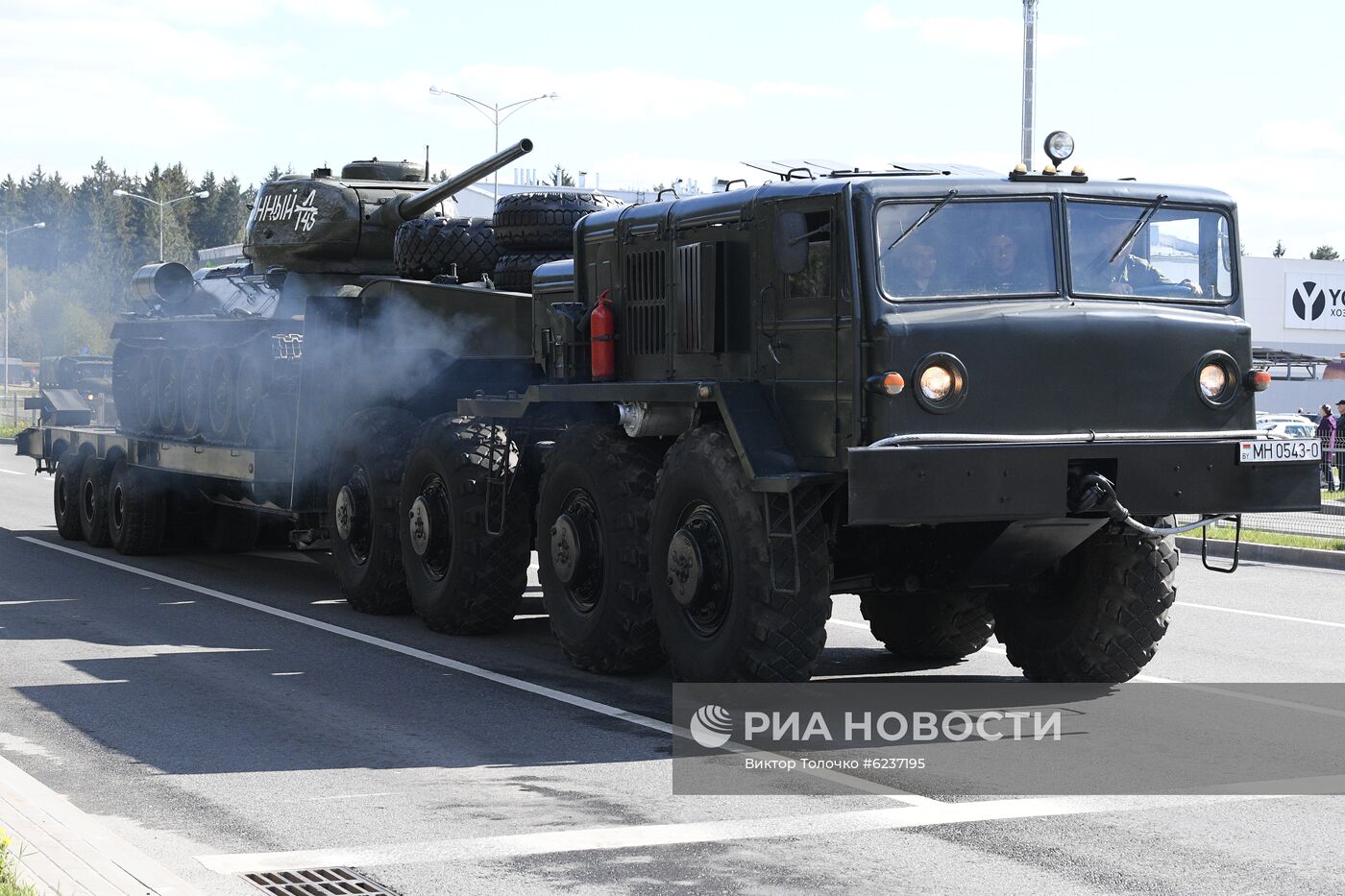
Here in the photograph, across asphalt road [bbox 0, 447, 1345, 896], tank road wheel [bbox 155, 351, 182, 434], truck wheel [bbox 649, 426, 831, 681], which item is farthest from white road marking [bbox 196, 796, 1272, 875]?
tank road wheel [bbox 155, 351, 182, 434]

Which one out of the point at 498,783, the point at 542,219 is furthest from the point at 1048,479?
the point at 542,219

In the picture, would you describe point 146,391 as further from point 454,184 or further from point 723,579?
point 723,579

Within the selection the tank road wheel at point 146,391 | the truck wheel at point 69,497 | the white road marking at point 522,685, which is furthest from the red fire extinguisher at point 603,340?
the truck wheel at point 69,497

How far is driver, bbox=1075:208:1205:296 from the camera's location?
9.70 meters

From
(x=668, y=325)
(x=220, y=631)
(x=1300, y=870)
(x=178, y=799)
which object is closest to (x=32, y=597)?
(x=220, y=631)

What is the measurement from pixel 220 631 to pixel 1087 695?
242 inches

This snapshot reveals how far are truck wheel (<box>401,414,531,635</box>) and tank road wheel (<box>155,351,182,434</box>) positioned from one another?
19.8 feet

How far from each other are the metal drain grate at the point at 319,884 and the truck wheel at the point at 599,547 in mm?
4059

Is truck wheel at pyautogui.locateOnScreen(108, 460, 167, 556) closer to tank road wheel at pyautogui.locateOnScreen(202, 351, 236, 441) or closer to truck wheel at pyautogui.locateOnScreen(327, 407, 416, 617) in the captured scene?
tank road wheel at pyautogui.locateOnScreen(202, 351, 236, 441)

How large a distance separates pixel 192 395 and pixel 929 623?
9.02 meters

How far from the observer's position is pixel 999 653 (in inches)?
484

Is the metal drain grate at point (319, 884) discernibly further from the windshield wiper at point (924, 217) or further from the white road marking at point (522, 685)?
the windshield wiper at point (924, 217)

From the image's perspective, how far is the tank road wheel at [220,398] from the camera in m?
17.2

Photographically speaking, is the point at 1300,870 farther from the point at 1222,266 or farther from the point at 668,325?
the point at 668,325
